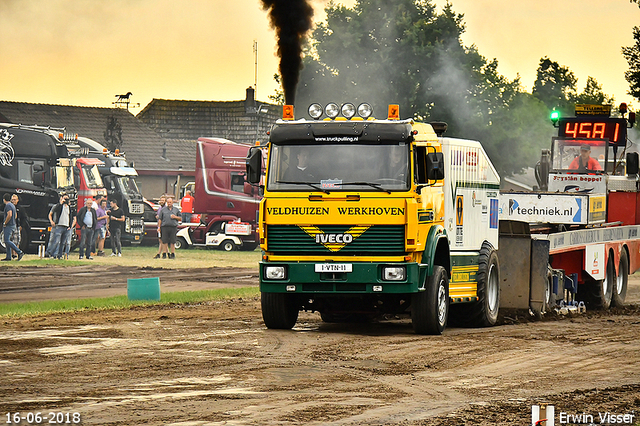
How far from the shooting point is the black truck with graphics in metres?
31.9

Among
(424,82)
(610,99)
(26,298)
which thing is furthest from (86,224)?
(610,99)

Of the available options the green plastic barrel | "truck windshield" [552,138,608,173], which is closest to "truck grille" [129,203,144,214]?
the green plastic barrel

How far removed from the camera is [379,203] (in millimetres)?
14266

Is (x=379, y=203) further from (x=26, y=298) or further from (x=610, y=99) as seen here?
(x=610, y=99)

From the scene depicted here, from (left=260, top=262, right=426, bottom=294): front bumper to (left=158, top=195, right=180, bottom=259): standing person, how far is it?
840 inches

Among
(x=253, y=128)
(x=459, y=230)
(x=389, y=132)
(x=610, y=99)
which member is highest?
(x=610, y=99)

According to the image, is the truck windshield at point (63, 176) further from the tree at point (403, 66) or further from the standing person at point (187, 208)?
the tree at point (403, 66)

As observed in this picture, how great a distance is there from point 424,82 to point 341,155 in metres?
33.3

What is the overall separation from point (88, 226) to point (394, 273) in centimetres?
2134

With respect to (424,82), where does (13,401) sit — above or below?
below

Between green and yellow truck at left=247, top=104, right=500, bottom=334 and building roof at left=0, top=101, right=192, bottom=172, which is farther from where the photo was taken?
building roof at left=0, top=101, right=192, bottom=172

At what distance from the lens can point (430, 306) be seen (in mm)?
14812

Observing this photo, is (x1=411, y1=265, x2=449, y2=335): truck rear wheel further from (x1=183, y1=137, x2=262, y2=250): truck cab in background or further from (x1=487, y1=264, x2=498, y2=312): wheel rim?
(x1=183, y1=137, x2=262, y2=250): truck cab in background

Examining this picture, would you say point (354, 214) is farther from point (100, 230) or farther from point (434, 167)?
point (100, 230)
